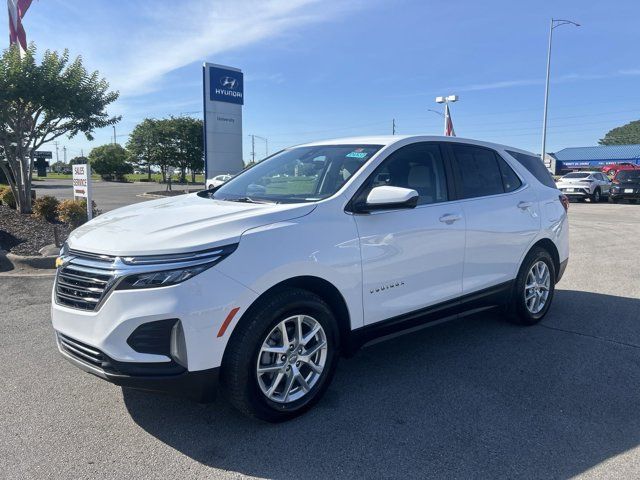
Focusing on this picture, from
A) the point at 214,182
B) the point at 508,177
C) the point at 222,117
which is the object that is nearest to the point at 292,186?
the point at 508,177

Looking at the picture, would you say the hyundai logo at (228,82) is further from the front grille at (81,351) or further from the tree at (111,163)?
the tree at (111,163)

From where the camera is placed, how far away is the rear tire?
5.11 metres

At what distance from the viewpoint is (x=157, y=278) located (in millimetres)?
2799

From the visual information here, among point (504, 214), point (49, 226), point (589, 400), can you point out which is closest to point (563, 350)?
point (589, 400)

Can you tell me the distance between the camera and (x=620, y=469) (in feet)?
9.37

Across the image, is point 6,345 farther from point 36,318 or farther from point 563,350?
point 563,350

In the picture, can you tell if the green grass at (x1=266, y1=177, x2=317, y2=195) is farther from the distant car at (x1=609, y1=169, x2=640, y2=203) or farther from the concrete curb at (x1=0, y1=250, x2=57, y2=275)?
the distant car at (x1=609, y1=169, x2=640, y2=203)

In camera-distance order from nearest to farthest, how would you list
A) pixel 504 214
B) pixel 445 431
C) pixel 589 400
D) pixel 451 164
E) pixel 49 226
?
pixel 445 431
pixel 589 400
pixel 451 164
pixel 504 214
pixel 49 226

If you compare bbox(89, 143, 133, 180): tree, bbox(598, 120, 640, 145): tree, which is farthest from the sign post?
bbox(598, 120, 640, 145): tree

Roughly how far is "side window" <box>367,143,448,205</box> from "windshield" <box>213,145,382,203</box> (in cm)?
19

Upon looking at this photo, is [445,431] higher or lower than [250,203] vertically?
lower

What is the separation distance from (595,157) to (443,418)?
7297cm

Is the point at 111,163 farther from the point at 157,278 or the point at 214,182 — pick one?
the point at 157,278

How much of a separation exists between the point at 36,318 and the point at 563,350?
538 cm
